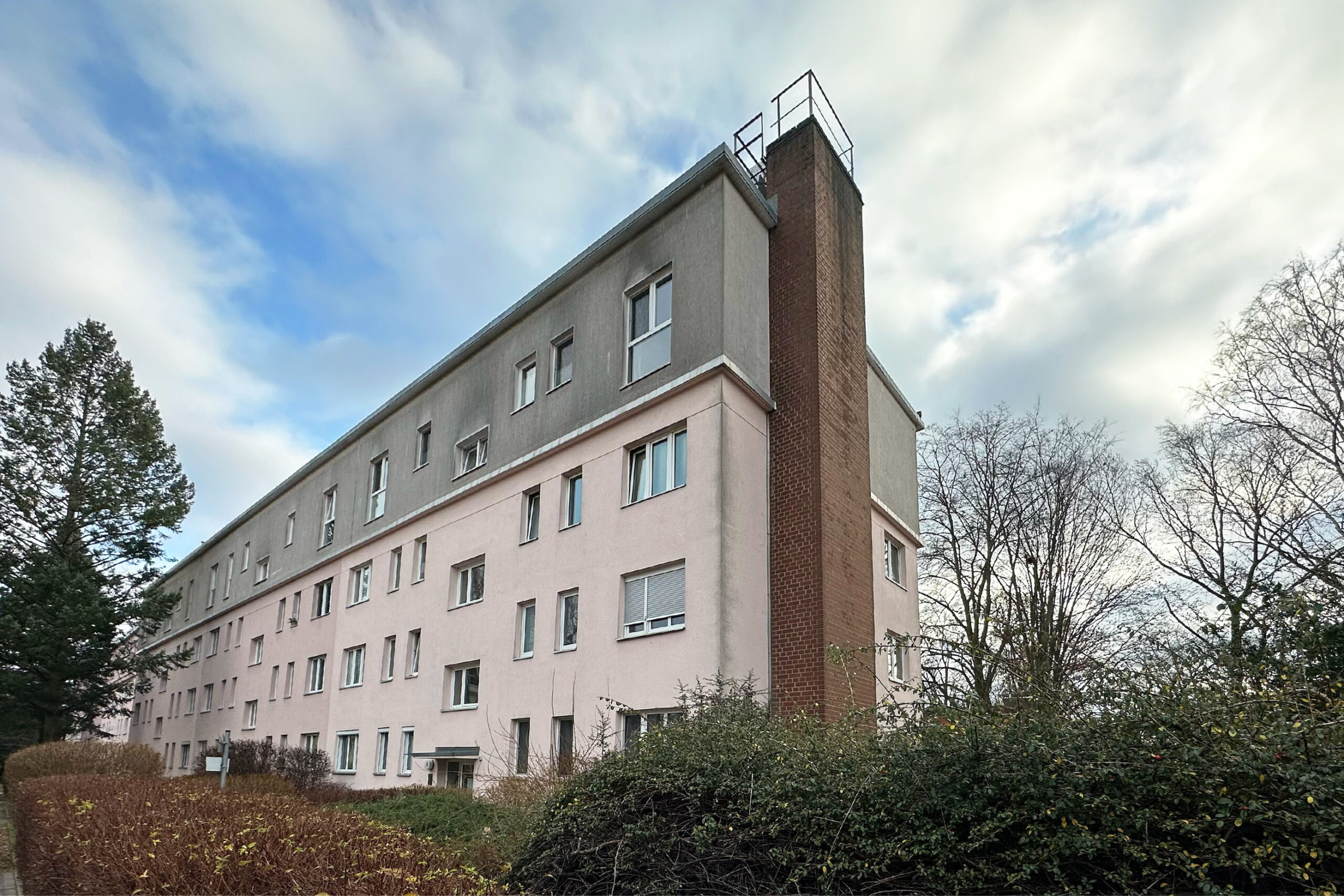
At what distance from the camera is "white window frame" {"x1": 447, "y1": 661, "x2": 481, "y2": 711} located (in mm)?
18969

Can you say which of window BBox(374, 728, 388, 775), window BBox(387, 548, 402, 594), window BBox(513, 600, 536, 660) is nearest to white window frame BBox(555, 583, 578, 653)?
window BBox(513, 600, 536, 660)

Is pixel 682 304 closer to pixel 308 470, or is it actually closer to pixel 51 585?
pixel 308 470

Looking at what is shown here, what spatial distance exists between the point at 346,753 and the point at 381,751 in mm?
2697

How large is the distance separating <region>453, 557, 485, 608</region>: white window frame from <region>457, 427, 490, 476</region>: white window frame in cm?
219

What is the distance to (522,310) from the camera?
20.3 metres

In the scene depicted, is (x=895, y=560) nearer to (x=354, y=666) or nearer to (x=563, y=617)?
(x=563, y=617)

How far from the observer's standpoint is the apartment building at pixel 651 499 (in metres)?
14.6

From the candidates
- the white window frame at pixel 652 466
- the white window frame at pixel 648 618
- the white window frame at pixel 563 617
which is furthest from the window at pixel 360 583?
the white window frame at pixel 648 618

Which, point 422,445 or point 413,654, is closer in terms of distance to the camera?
point 413,654

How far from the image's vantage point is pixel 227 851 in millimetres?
5078

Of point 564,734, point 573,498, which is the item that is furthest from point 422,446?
point 564,734

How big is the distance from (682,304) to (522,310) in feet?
18.4

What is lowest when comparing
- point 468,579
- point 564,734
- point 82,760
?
point 82,760

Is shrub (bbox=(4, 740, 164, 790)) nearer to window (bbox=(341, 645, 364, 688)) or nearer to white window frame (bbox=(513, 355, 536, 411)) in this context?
window (bbox=(341, 645, 364, 688))
